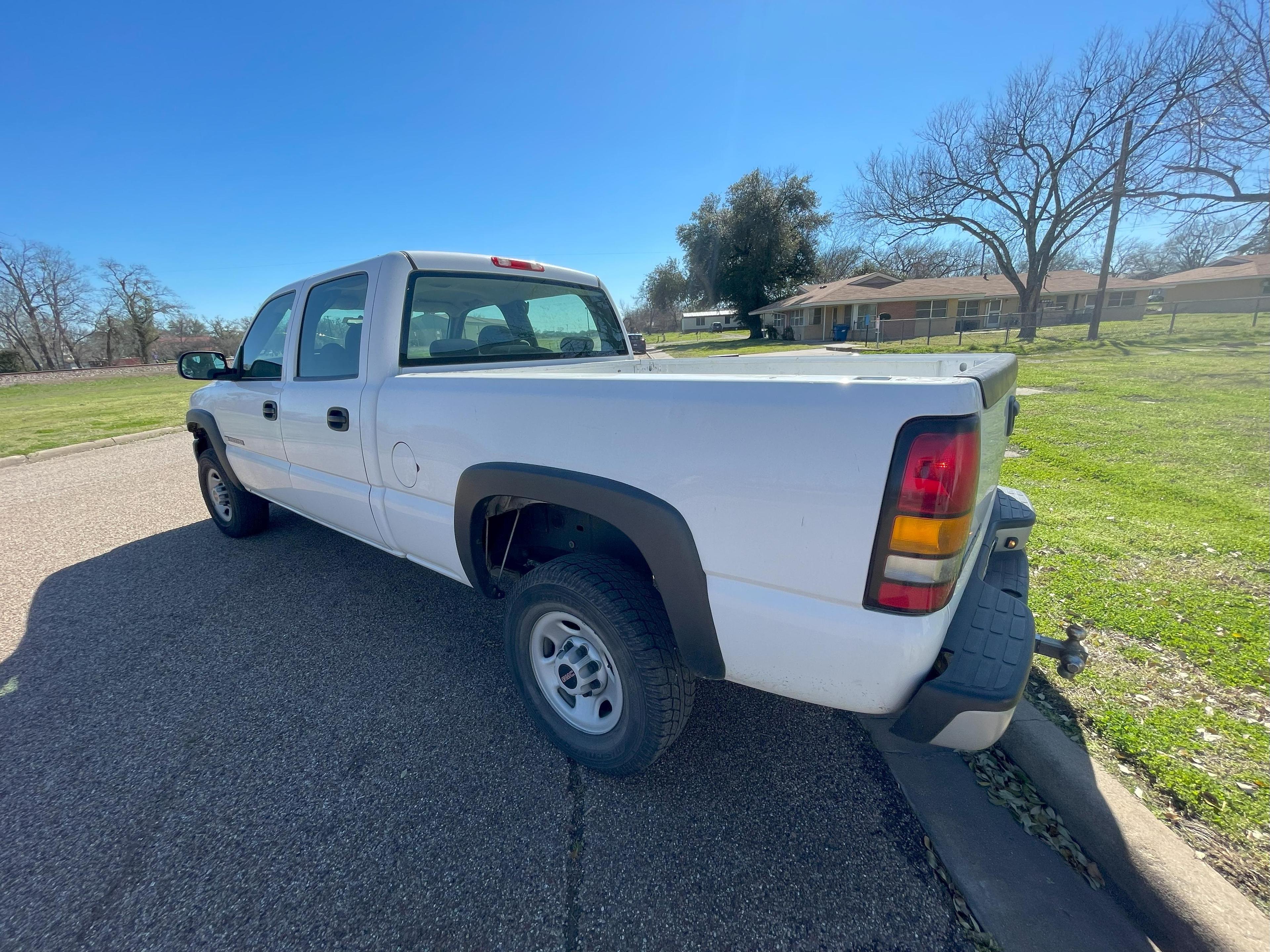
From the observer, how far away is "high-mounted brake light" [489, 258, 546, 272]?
3.32 m

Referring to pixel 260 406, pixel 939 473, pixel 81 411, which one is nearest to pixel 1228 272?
pixel 939 473

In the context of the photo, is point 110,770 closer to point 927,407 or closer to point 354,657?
point 354,657

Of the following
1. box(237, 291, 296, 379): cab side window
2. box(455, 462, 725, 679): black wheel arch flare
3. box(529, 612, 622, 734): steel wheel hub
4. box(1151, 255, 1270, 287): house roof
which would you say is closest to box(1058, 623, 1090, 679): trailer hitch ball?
box(455, 462, 725, 679): black wheel arch flare

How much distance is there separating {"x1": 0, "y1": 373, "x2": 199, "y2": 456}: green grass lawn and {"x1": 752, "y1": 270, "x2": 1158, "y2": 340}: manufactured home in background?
3383 cm

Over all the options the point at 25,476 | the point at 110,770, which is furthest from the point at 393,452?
the point at 25,476

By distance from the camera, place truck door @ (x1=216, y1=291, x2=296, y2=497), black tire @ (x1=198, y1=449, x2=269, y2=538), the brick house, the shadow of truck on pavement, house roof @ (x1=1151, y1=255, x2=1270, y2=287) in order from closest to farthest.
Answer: the shadow of truck on pavement
truck door @ (x1=216, y1=291, x2=296, y2=497)
black tire @ (x1=198, y1=449, x2=269, y2=538)
the brick house
house roof @ (x1=1151, y1=255, x2=1270, y2=287)

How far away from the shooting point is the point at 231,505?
15.4 ft

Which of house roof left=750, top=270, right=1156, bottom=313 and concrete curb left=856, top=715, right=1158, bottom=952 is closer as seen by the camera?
concrete curb left=856, top=715, right=1158, bottom=952

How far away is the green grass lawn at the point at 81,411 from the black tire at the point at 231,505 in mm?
7383

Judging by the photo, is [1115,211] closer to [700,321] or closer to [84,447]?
[84,447]

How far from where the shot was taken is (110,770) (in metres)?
2.29

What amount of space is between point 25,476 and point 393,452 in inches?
346

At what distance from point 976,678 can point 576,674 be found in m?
1.39

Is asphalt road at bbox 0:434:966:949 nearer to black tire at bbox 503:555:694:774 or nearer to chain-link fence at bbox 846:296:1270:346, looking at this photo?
black tire at bbox 503:555:694:774
